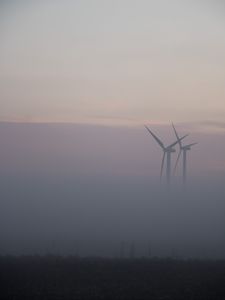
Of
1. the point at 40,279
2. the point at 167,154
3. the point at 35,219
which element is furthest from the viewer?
the point at 35,219

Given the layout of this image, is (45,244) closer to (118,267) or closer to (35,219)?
(35,219)

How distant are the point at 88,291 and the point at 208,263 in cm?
625

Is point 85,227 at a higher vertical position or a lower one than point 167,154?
lower

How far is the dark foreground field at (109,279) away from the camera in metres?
13.7

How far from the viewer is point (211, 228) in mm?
35812

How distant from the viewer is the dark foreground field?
44.9ft

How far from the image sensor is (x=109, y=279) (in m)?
15.3

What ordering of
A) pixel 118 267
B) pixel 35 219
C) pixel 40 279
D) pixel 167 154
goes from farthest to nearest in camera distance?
1. pixel 35 219
2. pixel 167 154
3. pixel 118 267
4. pixel 40 279

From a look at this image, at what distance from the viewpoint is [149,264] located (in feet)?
58.2

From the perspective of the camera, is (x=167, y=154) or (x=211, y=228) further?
(x=211, y=228)

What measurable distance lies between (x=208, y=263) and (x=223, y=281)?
3505mm

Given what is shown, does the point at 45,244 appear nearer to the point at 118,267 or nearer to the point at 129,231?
the point at 129,231

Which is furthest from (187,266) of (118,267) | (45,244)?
(45,244)

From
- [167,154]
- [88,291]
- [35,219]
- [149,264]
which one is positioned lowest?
[88,291]
